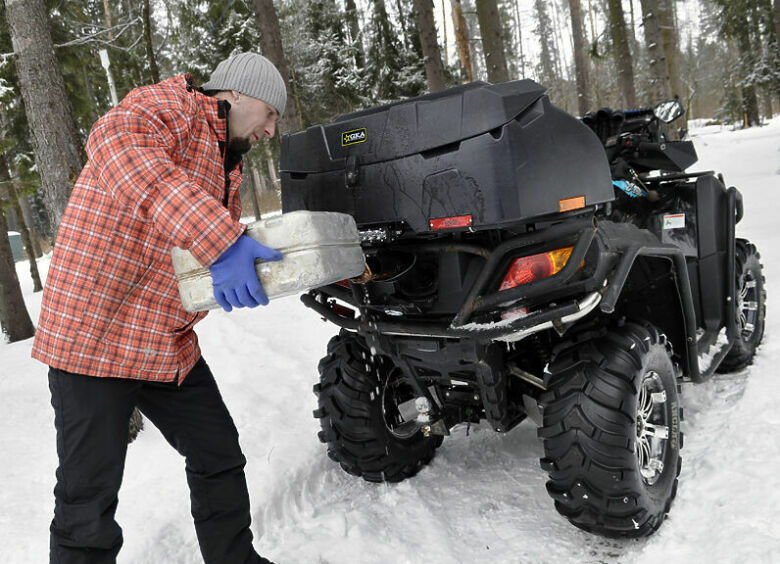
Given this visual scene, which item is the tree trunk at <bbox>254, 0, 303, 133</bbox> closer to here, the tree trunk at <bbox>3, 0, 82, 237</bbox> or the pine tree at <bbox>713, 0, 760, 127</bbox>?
the tree trunk at <bbox>3, 0, 82, 237</bbox>

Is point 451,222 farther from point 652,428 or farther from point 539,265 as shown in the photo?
point 652,428

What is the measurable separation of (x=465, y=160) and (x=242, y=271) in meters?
0.89

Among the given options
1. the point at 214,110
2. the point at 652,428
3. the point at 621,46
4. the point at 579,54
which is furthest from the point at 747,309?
the point at 579,54

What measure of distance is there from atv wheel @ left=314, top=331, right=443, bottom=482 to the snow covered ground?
0.61 feet

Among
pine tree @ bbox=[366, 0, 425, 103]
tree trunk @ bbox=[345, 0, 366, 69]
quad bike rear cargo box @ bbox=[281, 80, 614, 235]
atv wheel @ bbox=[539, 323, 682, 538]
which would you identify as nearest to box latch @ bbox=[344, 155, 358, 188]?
quad bike rear cargo box @ bbox=[281, 80, 614, 235]

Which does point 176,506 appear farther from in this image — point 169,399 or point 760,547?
point 760,547

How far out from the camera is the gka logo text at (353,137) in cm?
227

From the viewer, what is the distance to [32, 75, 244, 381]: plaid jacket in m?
1.69

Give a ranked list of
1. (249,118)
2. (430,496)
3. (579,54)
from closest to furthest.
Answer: (249,118) < (430,496) < (579,54)

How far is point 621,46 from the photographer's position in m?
14.6

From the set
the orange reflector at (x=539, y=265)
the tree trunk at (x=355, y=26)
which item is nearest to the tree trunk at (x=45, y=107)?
the orange reflector at (x=539, y=265)

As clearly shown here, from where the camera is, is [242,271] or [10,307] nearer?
[242,271]

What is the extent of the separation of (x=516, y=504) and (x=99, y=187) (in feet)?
7.82

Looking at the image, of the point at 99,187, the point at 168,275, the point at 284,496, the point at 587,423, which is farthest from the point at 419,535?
the point at 99,187
